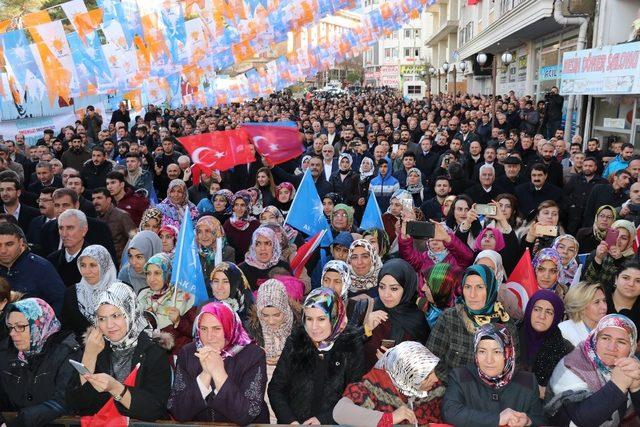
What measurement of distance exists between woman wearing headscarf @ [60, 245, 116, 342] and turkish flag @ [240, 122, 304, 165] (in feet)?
16.6

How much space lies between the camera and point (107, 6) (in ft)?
39.6

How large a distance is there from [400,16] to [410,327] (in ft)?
62.2

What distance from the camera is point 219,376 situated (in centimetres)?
301

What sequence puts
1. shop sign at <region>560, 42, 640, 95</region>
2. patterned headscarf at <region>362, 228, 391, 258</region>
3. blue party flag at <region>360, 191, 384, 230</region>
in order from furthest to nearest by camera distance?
shop sign at <region>560, 42, 640, 95</region> → blue party flag at <region>360, 191, 384, 230</region> → patterned headscarf at <region>362, 228, 391, 258</region>

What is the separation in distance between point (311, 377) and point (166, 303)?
4.95 ft

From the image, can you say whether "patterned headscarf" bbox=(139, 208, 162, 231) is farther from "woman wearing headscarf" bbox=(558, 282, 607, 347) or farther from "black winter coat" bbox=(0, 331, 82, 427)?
"woman wearing headscarf" bbox=(558, 282, 607, 347)

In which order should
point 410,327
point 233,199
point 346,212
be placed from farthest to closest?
point 233,199
point 346,212
point 410,327

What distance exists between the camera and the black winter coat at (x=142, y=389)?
3049 millimetres

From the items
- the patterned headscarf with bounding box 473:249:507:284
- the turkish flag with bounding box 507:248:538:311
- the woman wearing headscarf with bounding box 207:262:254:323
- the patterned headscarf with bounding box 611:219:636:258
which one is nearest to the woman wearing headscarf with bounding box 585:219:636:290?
the patterned headscarf with bounding box 611:219:636:258

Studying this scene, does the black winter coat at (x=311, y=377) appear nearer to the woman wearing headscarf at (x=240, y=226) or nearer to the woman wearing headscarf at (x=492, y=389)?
the woman wearing headscarf at (x=492, y=389)

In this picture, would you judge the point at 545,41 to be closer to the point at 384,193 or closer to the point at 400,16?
the point at 400,16

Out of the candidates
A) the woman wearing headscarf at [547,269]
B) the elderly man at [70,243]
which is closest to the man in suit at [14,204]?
the elderly man at [70,243]

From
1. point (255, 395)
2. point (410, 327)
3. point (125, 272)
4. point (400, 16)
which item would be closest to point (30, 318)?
point (255, 395)

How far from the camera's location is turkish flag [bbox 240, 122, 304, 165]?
9336 mm
